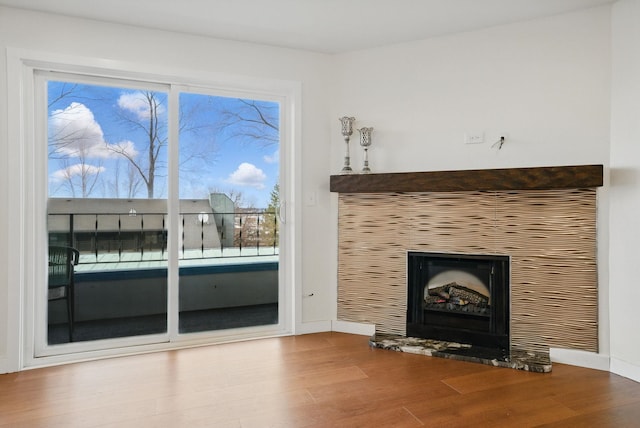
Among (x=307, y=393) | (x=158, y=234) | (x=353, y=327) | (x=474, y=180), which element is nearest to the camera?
(x=307, y=393)

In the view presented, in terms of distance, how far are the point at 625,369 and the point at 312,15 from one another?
3.09 meters

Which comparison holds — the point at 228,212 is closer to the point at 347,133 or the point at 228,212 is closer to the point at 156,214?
the point at 156,214

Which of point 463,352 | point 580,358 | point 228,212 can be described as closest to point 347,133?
point 228,212

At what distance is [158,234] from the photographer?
3.04 metres

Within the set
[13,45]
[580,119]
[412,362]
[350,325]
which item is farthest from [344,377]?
[13,45]

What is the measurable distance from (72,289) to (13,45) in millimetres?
1680

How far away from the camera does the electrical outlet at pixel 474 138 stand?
116 inches

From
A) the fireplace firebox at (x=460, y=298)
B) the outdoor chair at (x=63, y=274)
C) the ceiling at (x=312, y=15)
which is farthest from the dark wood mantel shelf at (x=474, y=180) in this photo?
the outdoor chair at (x=63, y=274)

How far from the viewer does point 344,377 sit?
2.48 metres

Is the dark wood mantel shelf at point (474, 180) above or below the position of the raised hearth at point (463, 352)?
above

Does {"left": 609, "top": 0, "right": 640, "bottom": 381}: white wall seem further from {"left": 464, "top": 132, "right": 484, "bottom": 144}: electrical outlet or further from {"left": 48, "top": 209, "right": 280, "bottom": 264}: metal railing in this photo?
{"left": 48, "top": 209, "right": 280, "bottom": 264}: metal railing

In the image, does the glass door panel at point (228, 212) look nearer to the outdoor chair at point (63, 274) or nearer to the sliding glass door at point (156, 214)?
the sliding glass door at point (156, 214)

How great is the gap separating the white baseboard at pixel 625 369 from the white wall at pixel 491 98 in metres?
0.12

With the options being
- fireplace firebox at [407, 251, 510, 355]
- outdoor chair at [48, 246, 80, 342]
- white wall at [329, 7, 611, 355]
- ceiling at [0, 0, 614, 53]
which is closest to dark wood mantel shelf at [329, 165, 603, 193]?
white wall at [329, 7, 611, 355]
